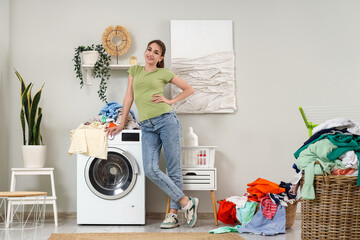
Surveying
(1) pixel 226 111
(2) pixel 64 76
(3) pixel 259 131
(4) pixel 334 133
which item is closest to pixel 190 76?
(1) pixel 226 111

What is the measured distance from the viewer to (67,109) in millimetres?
4398

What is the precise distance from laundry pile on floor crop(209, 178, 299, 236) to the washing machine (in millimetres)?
775

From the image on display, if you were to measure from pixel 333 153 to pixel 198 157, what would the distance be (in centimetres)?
171

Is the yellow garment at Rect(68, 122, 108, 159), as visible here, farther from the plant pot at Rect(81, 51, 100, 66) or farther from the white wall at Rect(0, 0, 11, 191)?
the white wall at Rect(0, 0, 11, 191)

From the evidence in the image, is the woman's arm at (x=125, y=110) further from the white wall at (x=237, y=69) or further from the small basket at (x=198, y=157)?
the small basket at (x=198, y=157)

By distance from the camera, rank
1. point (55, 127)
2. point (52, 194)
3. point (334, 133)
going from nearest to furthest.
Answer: point (334, 133) < point (52, 194) < point (55, 127)

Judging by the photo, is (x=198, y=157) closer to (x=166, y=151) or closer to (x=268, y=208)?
(x=166, y=151)

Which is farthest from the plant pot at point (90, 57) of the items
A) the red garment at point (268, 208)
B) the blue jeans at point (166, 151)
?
the red garment at point (268, 208)

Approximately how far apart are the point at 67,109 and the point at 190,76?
4.06ft

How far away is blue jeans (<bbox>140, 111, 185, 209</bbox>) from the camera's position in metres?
3.76

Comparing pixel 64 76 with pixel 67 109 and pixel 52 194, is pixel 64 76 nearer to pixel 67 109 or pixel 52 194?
pixel 67 109

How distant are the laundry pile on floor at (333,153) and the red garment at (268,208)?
2.94 ft

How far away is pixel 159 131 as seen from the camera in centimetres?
380

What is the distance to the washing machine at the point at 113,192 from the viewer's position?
387 cm
